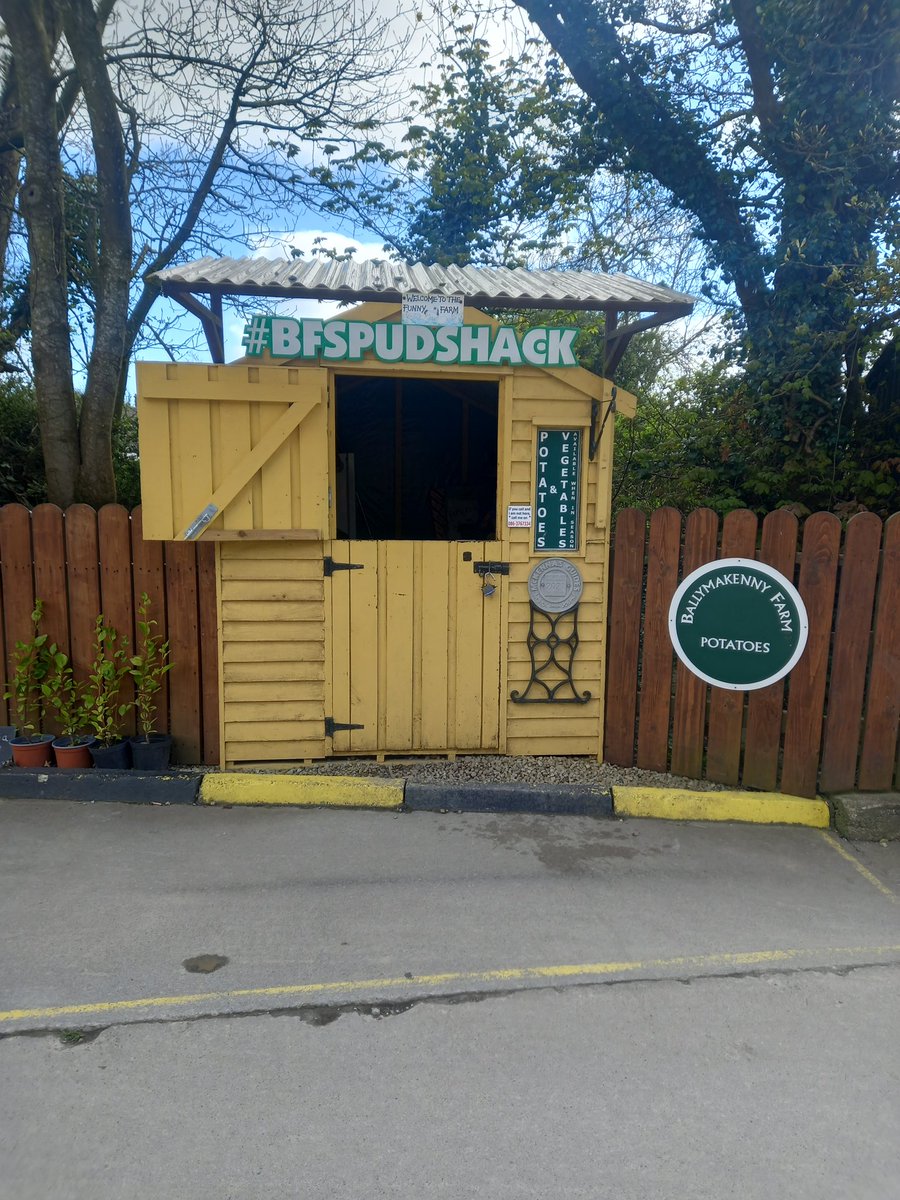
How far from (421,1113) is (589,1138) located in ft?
1.70

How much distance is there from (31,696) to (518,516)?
352 cm

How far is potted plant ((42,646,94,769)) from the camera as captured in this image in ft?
16.3

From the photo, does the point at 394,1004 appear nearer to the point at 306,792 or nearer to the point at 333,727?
the point at 306,792

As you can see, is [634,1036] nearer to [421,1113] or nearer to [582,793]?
[421,1113]

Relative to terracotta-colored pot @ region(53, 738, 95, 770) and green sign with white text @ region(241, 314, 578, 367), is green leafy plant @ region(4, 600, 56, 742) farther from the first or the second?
green sign with white text @ region(241, 314, 578, 367)

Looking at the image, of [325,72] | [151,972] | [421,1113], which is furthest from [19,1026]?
[325,72]

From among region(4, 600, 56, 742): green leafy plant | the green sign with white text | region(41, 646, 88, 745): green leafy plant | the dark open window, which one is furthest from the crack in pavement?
the dark open window

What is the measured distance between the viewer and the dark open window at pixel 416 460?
8.23 metres

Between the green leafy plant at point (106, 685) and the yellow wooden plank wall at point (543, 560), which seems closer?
the green leafy plant at point (106, 685)

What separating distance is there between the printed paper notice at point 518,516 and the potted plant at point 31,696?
3200mm

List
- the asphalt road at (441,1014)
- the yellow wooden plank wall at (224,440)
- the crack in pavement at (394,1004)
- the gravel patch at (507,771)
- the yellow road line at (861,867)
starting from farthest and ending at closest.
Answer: the gravel patch at (507,771)
the yellow wooden plank wall at (224,440)
the yellow road line at (861,867)
the crack in pavement at (394,1004)
the asphalt road at (441,1014)

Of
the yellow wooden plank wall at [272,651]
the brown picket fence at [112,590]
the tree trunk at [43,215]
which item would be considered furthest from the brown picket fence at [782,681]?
the tree trunk at [43,215]

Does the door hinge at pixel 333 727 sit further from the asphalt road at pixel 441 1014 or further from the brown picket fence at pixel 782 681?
the brown picket fence at pixel 782 681

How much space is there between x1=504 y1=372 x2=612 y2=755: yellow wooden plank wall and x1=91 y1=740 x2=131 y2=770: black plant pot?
8.59ft
